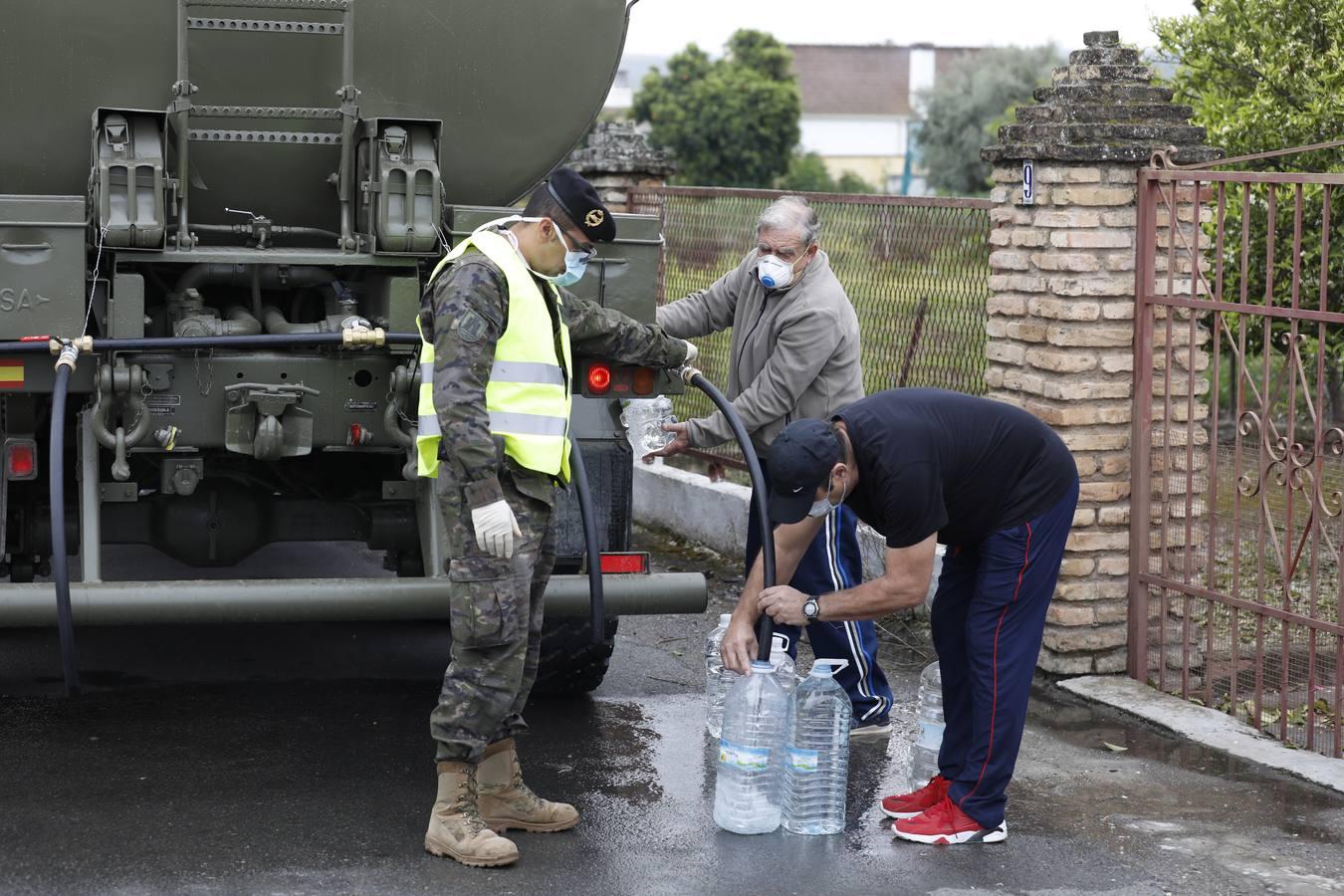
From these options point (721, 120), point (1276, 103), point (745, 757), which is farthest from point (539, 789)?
point (721, 120)

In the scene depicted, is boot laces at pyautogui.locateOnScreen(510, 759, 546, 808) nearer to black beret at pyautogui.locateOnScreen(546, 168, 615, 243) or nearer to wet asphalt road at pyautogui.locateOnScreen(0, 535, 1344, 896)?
wet asphalt road at pyautogui.locateOnScreen(0, 535, 1344, 896)

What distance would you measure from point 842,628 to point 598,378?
115cm

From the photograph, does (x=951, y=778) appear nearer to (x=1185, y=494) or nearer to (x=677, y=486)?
(x=1185, y=494)

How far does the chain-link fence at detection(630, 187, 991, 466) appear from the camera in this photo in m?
7.03

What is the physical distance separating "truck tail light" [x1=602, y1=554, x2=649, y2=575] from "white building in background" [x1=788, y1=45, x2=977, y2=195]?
80447 millimetres

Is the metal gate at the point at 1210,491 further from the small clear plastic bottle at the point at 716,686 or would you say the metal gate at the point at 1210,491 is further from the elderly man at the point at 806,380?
the small clear plastic bottle at the point at 716,686

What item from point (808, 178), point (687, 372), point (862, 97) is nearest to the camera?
point (687, 372)

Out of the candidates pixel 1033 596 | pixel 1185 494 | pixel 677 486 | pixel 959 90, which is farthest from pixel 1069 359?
pixel 959 90

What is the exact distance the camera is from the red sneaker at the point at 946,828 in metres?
4.62

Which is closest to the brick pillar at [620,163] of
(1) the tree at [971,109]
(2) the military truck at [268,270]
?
(2) the military truck at [268,270]

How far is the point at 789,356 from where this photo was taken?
17.9 feet

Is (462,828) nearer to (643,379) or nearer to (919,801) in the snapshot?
(919,801)

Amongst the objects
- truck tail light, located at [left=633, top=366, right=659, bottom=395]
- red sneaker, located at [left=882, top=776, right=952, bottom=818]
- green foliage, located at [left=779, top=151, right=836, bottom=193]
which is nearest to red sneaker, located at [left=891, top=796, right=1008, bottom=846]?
red sneaker, located at [left=882, top=776, right=952, bottom=818]

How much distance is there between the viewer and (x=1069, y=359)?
6066 mm
